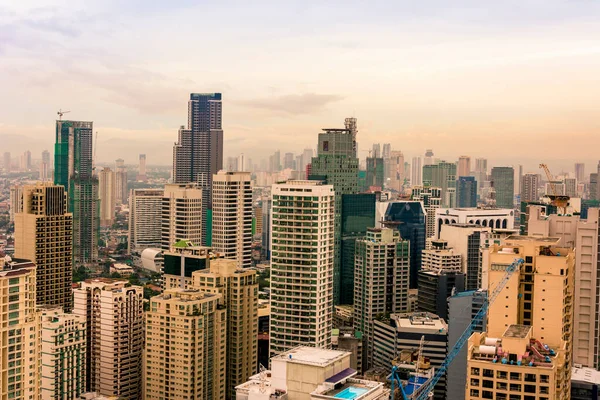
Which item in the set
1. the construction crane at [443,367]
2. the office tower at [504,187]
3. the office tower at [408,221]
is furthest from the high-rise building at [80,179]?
the construction crane at [443,367]

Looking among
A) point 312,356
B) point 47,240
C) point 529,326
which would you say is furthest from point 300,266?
point 47,240

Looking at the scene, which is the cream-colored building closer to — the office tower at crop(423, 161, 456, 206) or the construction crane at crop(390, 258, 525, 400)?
the construction crane at crop(390, 258, 525, 400)

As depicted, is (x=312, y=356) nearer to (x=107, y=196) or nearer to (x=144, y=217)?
(x=144, y=217)

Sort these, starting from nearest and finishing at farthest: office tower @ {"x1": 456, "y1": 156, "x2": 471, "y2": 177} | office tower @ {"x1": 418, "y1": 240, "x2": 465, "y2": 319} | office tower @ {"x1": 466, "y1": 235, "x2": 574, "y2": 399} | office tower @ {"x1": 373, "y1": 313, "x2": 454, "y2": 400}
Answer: office tower @ {"x1": 466, "y1": 235, "x2": 574, "y2": 399}, office tower @ {"x1": 373, "y1": 313, "x2": 454, "y2": 400}, office tower @ {"x1": 418, "y1": 240, "x2": 465, "y2": 319}, office tower @ {"x1": 456, "y1": 156, "x2": 471, "y2": 177}

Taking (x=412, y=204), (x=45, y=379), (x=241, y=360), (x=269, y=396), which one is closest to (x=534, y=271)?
(x=269, y=396)

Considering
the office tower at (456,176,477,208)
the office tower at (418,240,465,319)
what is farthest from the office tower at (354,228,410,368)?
the office tower at (456,176,477,208)

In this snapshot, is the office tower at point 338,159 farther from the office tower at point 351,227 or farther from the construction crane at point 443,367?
the construction crane at point 443,367

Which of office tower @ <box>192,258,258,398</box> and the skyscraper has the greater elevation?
the skyscraper
